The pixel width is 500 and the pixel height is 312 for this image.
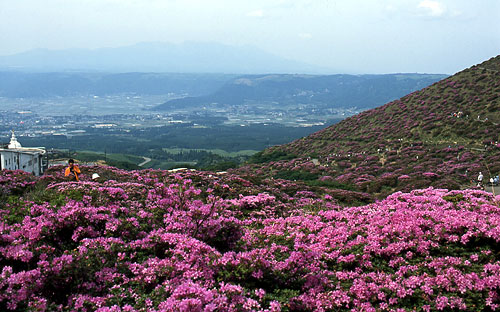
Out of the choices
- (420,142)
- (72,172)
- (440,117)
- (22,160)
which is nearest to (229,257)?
(72,172)

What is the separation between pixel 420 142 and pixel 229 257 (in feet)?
120

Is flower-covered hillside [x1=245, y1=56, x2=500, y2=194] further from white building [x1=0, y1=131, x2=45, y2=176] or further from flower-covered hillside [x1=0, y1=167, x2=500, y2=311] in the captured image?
white building [x1=0, y1=131, x2=45, y2=176]

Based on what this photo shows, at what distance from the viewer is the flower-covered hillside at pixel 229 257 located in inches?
214

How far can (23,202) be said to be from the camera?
28.0 ft

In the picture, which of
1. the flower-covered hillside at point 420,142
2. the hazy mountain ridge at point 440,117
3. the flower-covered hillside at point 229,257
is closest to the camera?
the flower-covered hillside at point 229,257

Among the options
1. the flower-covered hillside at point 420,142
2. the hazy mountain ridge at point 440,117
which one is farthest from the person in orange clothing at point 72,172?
the hazy mountain ridge at point 440,117

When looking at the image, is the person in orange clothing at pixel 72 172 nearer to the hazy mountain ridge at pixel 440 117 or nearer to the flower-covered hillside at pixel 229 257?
the flower-covered hillside at pixel 229 257

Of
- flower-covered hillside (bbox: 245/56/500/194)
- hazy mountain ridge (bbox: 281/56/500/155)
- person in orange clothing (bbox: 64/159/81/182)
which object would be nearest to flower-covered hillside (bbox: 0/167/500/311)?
person in orange clothing (bbox: 64/159/81/182)

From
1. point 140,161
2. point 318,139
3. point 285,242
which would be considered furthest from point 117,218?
point 140,161

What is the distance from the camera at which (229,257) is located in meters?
6.01

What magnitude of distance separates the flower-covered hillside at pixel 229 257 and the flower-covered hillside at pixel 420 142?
47.7 ft

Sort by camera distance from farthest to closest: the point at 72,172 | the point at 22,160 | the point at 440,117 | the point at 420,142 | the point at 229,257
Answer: the point at 440,117
the point at 420,142
the point at 22,160
the point at 72,172
the point at 229,257

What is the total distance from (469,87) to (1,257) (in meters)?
53.9

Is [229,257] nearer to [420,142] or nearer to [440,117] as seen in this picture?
[420,142]
